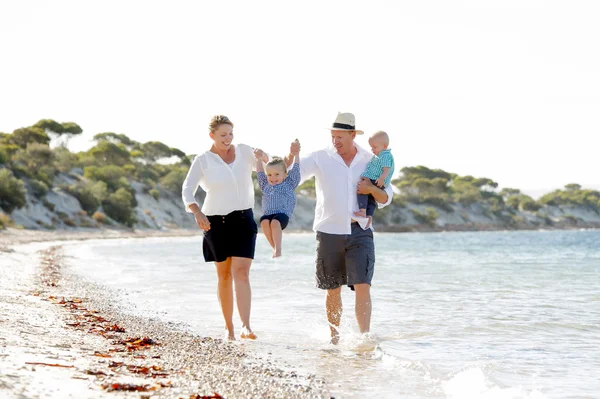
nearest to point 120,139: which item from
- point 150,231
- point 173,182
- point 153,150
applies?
point 153,150

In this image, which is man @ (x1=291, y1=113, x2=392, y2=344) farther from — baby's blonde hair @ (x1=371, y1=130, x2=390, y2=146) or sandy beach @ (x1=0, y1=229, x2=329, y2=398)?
sandy beach @ (x1=0, y1=229, x2=329, y2=398)

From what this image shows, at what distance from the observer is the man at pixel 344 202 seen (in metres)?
5.99

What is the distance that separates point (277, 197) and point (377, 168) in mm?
827

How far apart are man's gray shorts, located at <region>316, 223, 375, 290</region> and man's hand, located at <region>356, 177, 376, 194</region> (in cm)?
29

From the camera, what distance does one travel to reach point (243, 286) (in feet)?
20.6

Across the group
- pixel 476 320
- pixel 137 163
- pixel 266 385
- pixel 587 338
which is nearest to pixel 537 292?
pixel 476 320

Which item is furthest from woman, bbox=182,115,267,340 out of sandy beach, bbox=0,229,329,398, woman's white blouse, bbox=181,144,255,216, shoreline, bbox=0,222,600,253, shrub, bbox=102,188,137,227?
shrub, bbox=102,188,137,227

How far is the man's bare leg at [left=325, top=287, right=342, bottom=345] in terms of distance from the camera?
20.7 ft

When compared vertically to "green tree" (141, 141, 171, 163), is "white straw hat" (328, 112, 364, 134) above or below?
below

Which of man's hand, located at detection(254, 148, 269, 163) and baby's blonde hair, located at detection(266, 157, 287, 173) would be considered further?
man's hand, located at detection(254, 148, 269, 163)

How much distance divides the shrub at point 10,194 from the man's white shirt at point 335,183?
33.0 meters

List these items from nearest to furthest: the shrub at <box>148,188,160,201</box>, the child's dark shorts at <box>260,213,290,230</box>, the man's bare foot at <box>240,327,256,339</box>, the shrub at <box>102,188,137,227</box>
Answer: the child's dark shorts at <box>260,213,290,230</box> < the man's bare foot at <box>240,327,256,339</box> < the shrub at <box>102,188,137,227</box> < the shrub at <box>148,188,160,201</box>

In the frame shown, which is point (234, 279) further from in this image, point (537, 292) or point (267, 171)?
point (537, 292)

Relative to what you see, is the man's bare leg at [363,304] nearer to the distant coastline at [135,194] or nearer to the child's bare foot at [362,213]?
the child's bare foot at [362,213]
